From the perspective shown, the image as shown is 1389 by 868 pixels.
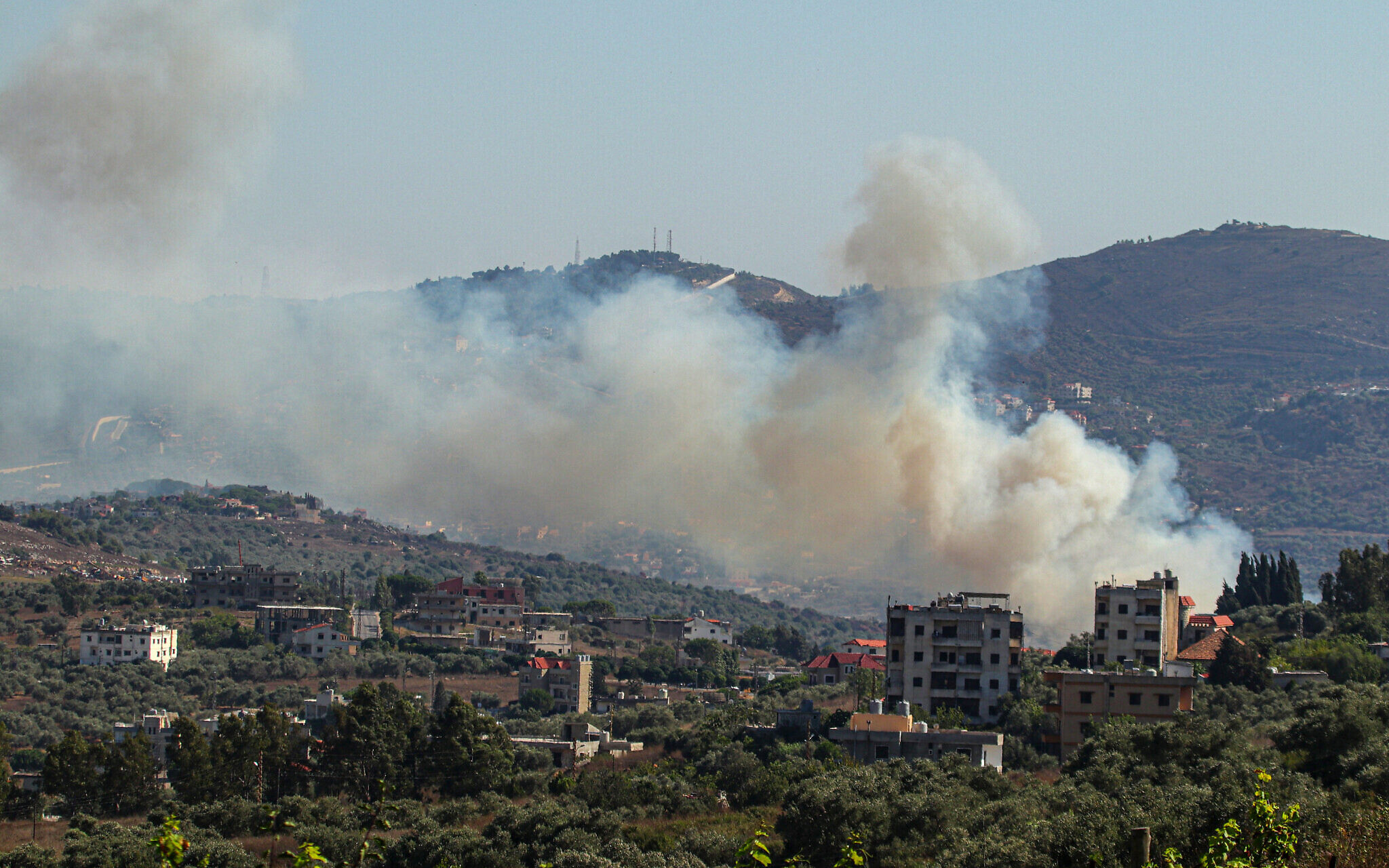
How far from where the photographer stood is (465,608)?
124000 mm

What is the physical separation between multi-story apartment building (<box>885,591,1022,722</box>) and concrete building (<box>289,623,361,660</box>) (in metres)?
42.9

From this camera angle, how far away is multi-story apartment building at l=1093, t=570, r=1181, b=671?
7281 centimetres

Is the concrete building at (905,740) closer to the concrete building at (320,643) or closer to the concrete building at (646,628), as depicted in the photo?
the concrete building at (320,643)

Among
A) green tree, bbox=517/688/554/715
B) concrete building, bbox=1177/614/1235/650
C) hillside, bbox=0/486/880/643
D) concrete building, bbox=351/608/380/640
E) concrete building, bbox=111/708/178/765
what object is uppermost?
hillside, bbox=0/486/880/643

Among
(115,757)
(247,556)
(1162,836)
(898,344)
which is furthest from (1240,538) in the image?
(1162,836)

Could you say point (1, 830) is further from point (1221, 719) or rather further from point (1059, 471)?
point (1059, 471)

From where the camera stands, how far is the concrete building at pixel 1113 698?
5909 centimetres

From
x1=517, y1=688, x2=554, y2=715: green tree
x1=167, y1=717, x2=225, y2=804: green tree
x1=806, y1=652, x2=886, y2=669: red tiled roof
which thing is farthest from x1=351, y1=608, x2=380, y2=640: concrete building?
x1=167, y1=717, x2=225, y2=804: green tree

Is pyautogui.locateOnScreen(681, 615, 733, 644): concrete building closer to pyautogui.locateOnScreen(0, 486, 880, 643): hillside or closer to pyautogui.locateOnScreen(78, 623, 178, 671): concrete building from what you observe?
pyautogui.locateOnScreen(0, 486, 880, 643): hillside

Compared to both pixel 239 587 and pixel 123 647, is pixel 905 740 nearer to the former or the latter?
pixel 123 647

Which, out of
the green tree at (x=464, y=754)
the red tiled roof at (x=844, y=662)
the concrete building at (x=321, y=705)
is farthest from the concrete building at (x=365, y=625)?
the green tree at (x=464, y=754)

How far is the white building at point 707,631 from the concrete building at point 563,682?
32.1 m

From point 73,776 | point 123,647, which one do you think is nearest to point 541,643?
point 123,647

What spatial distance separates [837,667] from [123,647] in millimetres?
39523
